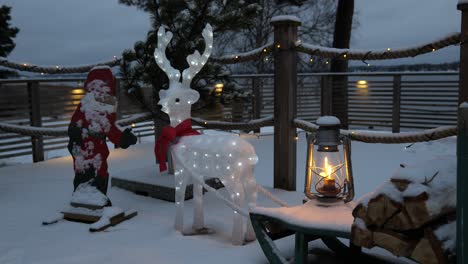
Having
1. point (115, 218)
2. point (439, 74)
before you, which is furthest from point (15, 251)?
point (439, 74)

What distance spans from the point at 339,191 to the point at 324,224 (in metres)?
0.37

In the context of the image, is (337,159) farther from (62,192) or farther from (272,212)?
(62,192)

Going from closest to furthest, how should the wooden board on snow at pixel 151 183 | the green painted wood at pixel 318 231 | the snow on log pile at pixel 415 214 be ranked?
the snow on log pile at pixel 415 214 → the green painted wood at pixel 318 231 → the wooden board on snow at pixel 151 183

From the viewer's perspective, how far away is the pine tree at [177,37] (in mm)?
5090

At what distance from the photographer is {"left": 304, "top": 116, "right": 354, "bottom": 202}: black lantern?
268 cm

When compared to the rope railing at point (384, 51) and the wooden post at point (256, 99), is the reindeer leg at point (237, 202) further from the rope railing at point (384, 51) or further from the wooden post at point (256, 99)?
the wooden post at point (256, 99)

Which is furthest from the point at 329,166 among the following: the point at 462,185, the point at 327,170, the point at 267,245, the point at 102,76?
the point at 102,76

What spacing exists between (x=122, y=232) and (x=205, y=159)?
0.93 m

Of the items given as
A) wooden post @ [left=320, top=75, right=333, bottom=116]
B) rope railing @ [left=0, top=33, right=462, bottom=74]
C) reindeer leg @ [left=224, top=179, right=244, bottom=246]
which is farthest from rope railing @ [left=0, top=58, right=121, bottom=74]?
wooden post @ [left=320, top=75, right=333, bottom=116]

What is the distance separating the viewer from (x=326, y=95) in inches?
390

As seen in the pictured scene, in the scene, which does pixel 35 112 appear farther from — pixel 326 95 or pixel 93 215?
pixel 326 95

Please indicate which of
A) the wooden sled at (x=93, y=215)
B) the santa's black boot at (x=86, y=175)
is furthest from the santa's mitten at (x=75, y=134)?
the wooden sled at (x=93, y=215)

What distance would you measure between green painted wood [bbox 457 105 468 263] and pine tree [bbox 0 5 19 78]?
15.7 metres

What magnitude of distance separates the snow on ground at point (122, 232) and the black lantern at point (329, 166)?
525 millimetres
